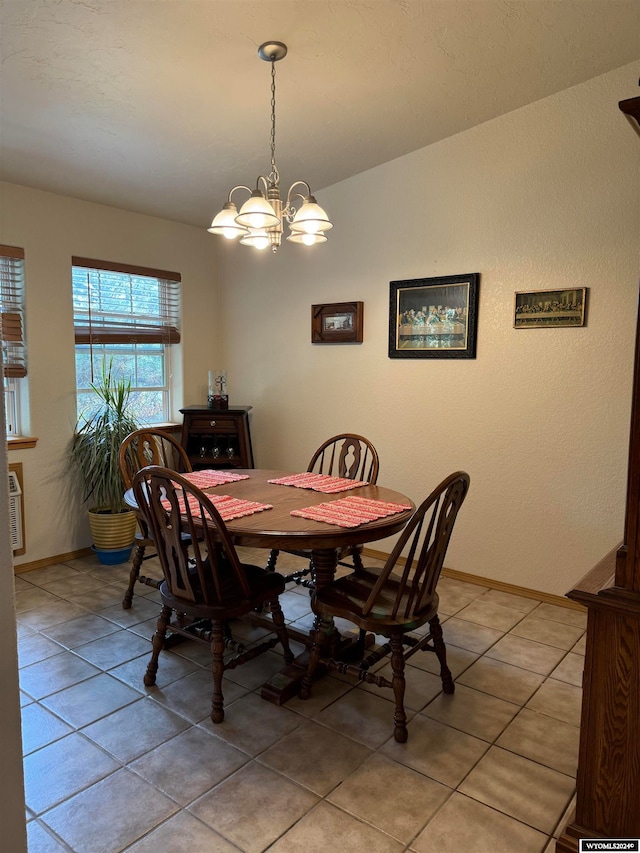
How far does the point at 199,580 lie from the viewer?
7.37ft

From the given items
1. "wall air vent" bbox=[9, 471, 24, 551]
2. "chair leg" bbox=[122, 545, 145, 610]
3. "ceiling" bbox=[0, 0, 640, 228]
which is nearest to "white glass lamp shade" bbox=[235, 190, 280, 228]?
"ceiling" bbox=[0, 0, 640, 228]

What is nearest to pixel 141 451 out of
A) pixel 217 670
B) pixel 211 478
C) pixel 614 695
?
pixel 211 478

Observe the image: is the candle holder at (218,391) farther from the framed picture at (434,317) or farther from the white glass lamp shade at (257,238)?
the white glass lamp shade at (257,238)

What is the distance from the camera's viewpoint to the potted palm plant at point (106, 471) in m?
3.80

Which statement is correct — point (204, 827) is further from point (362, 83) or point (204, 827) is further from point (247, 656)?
point (362, 83)

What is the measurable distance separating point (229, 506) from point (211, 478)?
0.63 m

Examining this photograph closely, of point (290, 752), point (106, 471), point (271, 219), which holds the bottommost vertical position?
point (290, 752)

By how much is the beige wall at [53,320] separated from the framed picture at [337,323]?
4.47 feet

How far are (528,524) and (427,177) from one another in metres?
2.24

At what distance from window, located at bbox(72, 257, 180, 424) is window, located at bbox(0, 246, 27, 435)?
1.24ft

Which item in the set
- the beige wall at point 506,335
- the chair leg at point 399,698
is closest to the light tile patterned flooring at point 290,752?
the chair leg at point 399,698

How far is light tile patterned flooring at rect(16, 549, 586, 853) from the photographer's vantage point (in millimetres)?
1693

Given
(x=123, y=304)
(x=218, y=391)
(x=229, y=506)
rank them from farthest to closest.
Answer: (x=218, y=391) < (x=123, y=304) < (x=229, y=506)

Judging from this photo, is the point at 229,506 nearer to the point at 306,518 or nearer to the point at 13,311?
the point at 306,518
